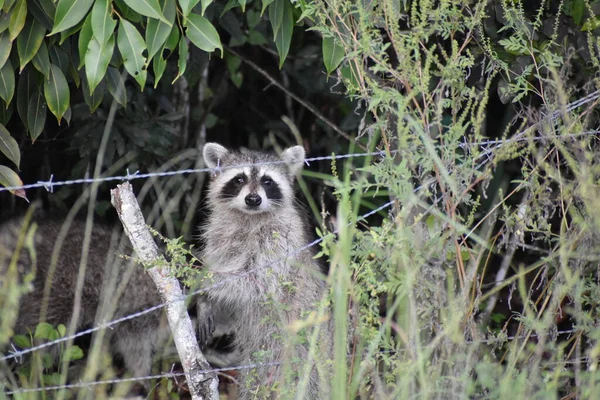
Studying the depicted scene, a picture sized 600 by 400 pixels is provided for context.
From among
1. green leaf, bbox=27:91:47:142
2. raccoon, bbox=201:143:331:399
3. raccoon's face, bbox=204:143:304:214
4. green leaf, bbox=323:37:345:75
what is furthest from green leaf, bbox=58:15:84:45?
raccoon's face, bbox=204:143:304:214

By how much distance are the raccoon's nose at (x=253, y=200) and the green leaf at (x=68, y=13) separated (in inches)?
65.6

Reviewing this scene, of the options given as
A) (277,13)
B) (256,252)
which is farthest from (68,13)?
(256,252)

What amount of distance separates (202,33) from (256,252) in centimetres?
149

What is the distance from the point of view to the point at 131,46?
12.7 feet

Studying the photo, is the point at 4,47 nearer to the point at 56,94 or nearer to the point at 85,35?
the point at 56,94

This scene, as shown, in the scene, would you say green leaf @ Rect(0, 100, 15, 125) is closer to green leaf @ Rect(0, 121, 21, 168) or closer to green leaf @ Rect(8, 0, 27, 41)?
green leaf @ Rect(0, 121, 21, 168)

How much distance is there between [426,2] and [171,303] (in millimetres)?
1713

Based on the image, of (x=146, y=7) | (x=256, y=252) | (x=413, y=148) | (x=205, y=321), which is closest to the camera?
(x=413, y=148)

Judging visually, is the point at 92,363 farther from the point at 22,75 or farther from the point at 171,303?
the point at 22,75

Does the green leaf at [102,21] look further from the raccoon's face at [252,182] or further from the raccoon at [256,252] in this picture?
the raccoon's face at [252,182]

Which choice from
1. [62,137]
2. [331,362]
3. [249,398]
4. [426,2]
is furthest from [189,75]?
[331,362]

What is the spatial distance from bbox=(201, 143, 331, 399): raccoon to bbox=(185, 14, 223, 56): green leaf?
24.1 inches

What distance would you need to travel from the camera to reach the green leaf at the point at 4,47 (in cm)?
405

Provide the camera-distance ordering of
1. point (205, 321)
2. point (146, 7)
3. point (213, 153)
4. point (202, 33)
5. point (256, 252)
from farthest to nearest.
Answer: point (213, 153), point (256, 252), point (205, 321), point (202, 33), point (146, 7)
